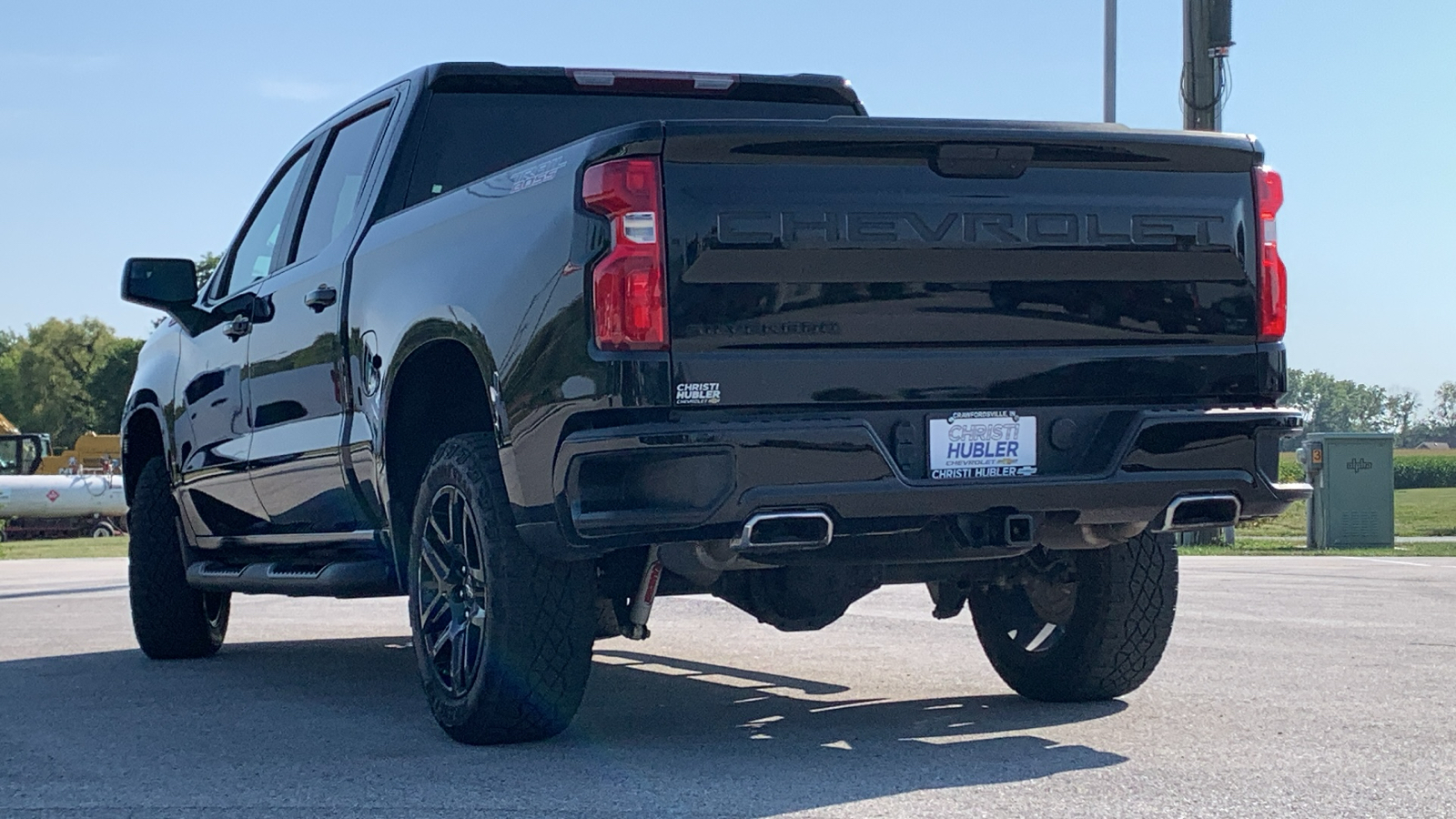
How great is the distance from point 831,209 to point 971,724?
178cm

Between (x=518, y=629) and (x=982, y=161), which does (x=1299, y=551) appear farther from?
(x=518, y=629)

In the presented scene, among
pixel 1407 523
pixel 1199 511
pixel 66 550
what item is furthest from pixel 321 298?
pixel 1407 523

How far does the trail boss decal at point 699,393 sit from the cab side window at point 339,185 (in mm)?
2335

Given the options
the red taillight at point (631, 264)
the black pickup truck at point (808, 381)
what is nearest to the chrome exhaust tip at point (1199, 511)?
the black pickup truck at point (808, 381)

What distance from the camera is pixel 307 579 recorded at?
6508 mm

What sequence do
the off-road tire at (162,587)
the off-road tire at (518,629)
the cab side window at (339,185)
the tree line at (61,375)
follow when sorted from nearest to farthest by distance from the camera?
the off-road tire at (518,629), the cab side window at (339,185), the off-road tire at (162,587), the tree line at (61,375)

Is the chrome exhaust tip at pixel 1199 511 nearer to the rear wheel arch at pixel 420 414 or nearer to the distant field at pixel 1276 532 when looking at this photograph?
the rear wheel arch at pixel 420 414

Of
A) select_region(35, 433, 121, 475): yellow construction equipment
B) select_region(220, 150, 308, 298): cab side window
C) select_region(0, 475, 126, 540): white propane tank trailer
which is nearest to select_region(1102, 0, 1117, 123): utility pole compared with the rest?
select_region(220, 150, 308, 298): cab side window

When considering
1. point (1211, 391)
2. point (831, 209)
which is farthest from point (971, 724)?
point (831, 209)

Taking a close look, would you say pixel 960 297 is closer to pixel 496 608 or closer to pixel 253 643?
pixel 496 608

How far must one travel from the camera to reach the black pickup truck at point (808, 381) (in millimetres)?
4633

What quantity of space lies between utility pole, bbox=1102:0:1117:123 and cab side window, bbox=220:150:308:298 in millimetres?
16124

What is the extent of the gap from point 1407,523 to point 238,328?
26947 mm

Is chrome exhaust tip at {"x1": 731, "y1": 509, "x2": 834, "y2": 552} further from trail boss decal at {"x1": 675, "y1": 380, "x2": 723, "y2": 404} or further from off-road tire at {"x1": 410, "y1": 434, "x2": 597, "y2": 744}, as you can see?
off-road tire at {"x1": 410, "y1": 434, "x2": 597, "y2": 744}
